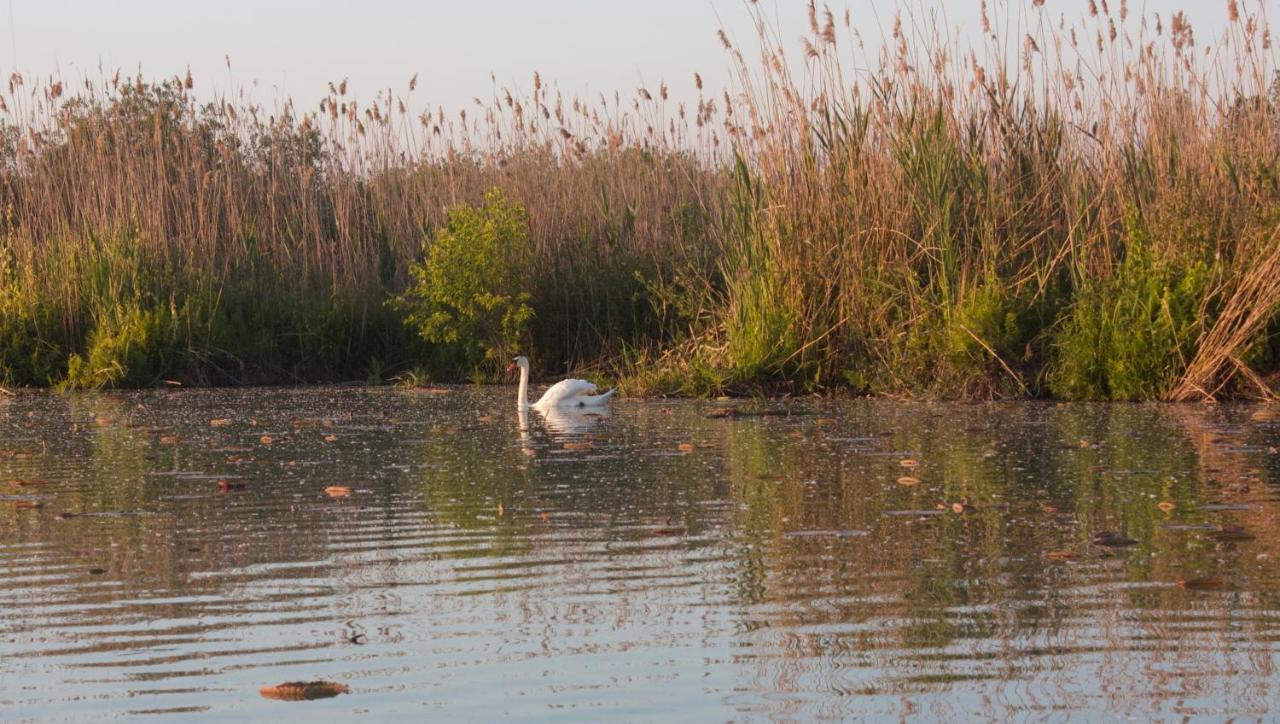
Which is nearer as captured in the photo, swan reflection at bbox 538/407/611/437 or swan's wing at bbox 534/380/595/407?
swan reflection at bbox 538/407/611/437

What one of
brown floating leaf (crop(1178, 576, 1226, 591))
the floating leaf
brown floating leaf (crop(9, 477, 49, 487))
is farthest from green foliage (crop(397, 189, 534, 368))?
brown floating leaf (crop(1178, 576, 1226, 591))

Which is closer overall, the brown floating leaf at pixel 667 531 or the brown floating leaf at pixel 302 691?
the brown floating leaf at pixel 302 691

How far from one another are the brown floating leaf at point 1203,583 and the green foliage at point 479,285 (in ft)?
29.3

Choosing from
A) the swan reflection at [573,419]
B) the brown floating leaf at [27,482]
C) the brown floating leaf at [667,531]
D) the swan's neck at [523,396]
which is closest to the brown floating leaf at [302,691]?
the brown floating leaf at [667,531]

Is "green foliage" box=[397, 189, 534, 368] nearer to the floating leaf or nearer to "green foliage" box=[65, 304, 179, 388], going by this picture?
"green foliage" box=[65, 304, 179, 388]

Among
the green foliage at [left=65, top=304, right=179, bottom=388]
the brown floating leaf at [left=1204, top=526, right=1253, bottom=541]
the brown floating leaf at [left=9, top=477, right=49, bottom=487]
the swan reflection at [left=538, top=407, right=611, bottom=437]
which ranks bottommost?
the brown floating leaf at [left=1204, top=526, right=1253, bottom=541]

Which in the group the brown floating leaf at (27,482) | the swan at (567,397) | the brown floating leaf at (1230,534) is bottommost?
the brown floating leaf at (1230,534)

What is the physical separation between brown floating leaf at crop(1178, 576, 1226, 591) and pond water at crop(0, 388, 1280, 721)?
0.04ft

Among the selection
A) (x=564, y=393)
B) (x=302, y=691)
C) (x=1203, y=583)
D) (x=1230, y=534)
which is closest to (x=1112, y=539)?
(x=1230, y=534)

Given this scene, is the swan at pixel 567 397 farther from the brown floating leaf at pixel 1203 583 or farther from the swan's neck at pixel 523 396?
the brown floating leaf at pixel 1203 583

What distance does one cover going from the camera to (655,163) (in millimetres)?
14828

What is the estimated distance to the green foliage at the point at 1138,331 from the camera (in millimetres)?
10578

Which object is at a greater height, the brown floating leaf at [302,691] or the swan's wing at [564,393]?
the swan's wing at [564,393]

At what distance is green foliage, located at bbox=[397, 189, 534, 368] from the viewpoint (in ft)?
43.4
